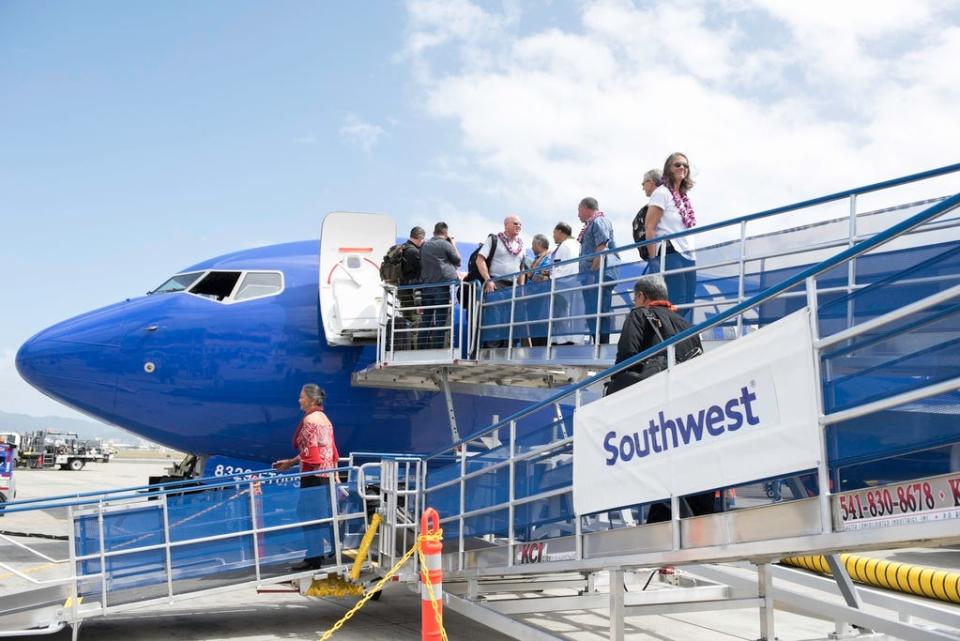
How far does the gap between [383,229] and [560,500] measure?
6.41m

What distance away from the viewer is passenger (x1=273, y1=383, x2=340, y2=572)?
7.30 metres

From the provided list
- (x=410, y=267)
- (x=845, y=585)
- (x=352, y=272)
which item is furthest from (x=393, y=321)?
(x=845, y=585)

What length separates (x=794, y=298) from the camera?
Result: 5.92m

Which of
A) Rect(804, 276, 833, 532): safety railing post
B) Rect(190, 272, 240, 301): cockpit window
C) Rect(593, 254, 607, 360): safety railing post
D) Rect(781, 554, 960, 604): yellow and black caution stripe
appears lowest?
Rect(781, 554, 960, 604): yellow and black caution stripe

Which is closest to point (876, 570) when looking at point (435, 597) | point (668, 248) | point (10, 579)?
point (668, 248)

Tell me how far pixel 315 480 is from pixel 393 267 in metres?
3.27

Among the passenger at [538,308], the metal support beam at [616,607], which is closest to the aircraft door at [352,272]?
the passenger at [538,308]

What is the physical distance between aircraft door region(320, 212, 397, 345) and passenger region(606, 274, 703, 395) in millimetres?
5517

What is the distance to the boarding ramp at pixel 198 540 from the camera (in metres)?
6.43

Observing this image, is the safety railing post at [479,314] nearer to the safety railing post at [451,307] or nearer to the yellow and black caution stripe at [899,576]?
the safety railing post at [451,307]

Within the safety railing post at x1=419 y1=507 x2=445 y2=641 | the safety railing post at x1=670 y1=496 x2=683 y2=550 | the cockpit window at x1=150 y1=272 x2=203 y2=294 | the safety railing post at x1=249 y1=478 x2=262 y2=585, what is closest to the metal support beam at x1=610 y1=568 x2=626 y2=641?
the safety railing post at x1=670 y1=496 x2=683 y2=550

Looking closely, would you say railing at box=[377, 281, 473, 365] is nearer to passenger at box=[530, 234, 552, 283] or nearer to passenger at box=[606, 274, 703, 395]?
passenger at box=[530, 234, 552, 283]

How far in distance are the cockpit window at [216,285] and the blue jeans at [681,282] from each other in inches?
223

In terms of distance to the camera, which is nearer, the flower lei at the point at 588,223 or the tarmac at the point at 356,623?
the tarmac at the point at 356,623
